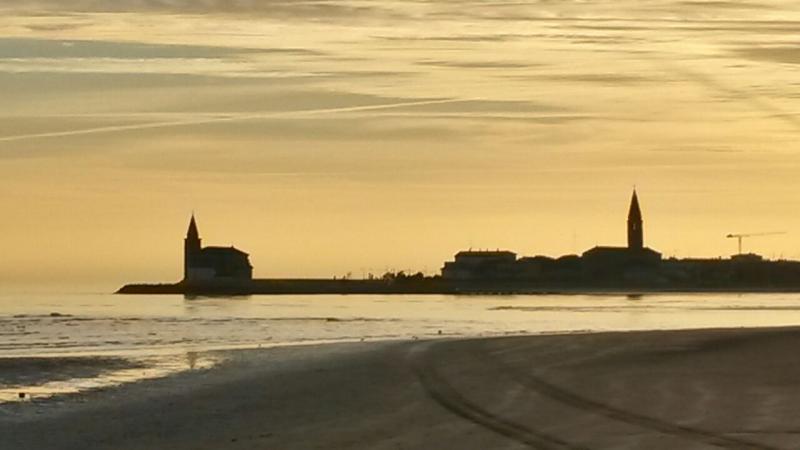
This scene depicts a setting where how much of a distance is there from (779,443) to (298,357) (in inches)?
989

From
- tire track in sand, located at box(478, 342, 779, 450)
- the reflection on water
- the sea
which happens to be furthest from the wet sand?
the sea

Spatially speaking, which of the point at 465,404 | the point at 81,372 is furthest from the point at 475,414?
the point at 81,372

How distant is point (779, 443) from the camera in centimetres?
2077

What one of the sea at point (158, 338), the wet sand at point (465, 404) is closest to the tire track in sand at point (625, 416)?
the wet sand at point (465, 404)

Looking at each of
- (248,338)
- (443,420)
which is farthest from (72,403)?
(248,338)

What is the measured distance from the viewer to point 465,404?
1085 inches

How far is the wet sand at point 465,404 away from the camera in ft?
75.4

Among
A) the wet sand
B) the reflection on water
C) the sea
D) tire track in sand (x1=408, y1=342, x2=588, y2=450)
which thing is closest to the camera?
tire track in sand (x1=408, y1=342, x2=588, y2=450)

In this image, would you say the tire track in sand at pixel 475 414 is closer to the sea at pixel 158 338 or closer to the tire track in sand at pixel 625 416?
the tire track in sand at pixel 625 416

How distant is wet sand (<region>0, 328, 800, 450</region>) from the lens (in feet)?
75.4

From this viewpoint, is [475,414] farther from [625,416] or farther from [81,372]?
[81,372]

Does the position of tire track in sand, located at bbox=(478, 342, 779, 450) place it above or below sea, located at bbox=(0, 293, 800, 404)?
below

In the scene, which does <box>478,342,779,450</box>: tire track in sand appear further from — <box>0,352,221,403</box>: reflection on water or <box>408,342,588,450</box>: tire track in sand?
<box>0,352,221,403</box>: reflection on water

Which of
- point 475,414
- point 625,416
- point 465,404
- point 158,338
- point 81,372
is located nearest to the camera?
point 625,416
